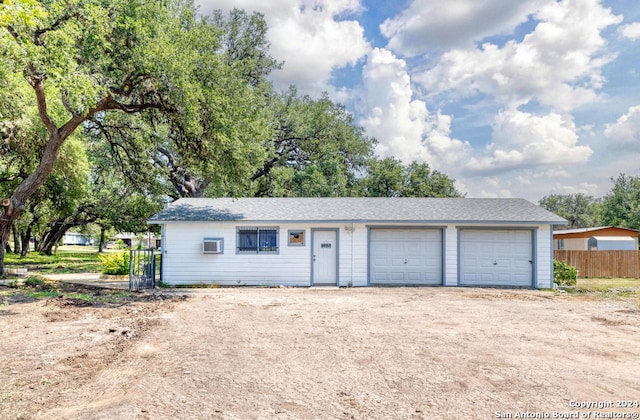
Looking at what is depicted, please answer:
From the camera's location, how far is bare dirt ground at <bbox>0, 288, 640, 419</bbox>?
389 centimetres

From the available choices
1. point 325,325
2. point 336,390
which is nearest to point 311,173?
point 325,325

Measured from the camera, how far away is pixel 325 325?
7.65 metres

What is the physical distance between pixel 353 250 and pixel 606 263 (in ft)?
39.5

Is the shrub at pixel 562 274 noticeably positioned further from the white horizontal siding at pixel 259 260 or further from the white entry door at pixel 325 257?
the white entry door at pixel 325 257

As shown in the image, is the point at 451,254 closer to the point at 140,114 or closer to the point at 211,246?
the point at 211,246

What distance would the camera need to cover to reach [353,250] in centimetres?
1398

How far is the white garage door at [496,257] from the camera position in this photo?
13.9m

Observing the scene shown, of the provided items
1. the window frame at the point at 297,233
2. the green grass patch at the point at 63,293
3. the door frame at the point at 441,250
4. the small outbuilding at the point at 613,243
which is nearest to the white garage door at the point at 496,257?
the door frame at the point at 441,250

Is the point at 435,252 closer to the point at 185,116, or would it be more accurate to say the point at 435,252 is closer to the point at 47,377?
the point at 185,116

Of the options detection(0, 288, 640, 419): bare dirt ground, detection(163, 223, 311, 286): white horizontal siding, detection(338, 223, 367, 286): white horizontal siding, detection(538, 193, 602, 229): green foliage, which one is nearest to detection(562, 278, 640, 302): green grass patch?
detection(0, 288, 640, 419): bare dirt ground

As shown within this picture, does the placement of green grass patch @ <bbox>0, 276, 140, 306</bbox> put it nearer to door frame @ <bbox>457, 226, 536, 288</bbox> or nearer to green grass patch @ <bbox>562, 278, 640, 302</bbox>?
door frame @ <bbox>457, 226, 536, 288</bbox>

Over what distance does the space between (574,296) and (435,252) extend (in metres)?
4.30

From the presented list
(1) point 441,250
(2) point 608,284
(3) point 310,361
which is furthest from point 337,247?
(2) point 608,284

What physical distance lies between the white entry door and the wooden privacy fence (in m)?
10.9
